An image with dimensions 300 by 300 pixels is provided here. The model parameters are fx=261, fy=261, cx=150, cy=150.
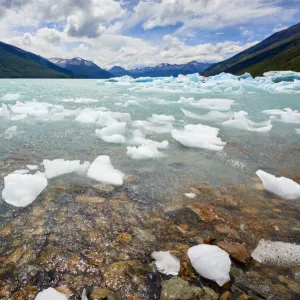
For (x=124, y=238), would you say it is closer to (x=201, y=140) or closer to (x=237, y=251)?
(x=237, y=251)

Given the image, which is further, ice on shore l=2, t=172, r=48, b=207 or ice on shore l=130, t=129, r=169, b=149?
ice on shore l=130, t=129, r=169, b=149

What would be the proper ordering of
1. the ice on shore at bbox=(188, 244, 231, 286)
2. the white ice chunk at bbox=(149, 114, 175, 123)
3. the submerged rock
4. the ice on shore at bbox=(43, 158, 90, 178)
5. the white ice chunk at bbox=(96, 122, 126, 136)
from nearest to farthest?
1. the submerged rock
2. the ice on shore at bbox=(188, 244, 231, 286)
3. the ice on shore at bbox=(43, 158, 90, 178)
4. the white ice chunk at bbox=(96, 122, 126, 136)
5. the white ice chunk at bbox=(149, 114, 175, 123)

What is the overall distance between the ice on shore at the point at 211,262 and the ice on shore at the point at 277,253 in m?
0.66

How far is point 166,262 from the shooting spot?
3.88 metres

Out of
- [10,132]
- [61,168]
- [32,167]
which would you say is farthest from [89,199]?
[10,132]

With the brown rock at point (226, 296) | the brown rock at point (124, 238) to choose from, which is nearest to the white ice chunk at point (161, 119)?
the brown rock at point (124, 238)

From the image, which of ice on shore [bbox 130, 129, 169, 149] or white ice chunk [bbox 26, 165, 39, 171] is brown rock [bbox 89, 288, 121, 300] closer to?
white ice chunk [bbox 26, 165, 39, 171]

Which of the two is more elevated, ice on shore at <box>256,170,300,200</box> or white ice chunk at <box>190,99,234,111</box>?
white ice chunk at <box>190,99,234,111</box>

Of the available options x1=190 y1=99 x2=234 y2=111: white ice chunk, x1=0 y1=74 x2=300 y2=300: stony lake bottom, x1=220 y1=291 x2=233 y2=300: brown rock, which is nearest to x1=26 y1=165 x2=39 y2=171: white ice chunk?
x1=0 y1=74 x2=300 y2=300: stony lake bottom

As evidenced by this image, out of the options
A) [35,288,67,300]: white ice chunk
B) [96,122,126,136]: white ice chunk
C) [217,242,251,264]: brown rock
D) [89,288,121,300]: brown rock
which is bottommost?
[217,242,251,264]: brown rock

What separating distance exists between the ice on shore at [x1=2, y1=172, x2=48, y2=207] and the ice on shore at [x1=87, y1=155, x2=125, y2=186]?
49.0 inches

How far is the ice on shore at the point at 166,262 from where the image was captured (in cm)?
373

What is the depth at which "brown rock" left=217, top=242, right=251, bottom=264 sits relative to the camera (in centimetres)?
401

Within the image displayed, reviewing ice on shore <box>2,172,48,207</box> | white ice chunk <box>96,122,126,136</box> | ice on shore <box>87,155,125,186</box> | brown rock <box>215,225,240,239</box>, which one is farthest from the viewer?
white ice chunk <box>96,122,126,136</box>
